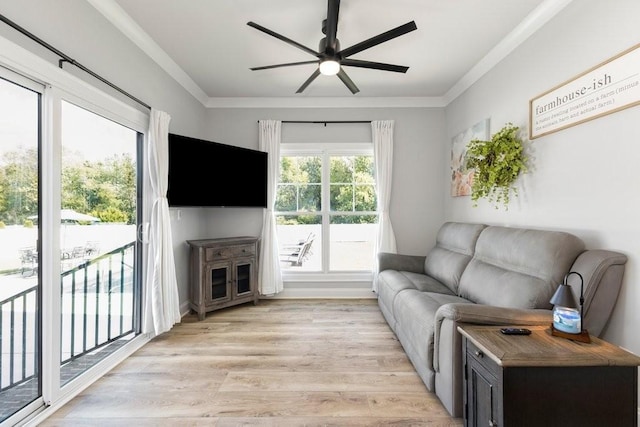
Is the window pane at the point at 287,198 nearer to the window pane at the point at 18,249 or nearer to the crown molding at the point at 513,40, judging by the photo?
the crown molding at the point at 513,40

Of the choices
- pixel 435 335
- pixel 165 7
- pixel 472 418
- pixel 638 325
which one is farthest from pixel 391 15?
pixel 472 418

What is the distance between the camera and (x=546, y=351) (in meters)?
1.26

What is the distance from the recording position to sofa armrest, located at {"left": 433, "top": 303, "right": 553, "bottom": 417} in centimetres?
160

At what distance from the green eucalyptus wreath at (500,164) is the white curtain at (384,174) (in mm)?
1252

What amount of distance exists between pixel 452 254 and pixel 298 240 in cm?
203

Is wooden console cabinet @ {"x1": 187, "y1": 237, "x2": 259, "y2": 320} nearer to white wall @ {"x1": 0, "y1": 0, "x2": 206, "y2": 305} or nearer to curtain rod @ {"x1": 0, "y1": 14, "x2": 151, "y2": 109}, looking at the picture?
white wall @ {"x1": 0, "y1": 0, "x2": 206, "y2": 305}

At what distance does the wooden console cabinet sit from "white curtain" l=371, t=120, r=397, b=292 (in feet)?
5.54

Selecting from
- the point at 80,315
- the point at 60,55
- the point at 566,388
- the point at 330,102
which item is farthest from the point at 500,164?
the point at 80,315

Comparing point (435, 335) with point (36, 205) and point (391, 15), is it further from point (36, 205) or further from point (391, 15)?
point (36, 205)

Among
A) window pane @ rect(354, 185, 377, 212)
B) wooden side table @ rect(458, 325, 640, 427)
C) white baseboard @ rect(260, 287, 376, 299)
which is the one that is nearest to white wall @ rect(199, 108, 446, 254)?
window pane @ rect(354, 185, 377, 212)

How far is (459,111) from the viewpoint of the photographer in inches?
141

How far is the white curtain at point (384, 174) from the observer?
3.88 metres

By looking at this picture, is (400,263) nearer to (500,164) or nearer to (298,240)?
(298,240)

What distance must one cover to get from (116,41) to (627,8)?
3479mm
